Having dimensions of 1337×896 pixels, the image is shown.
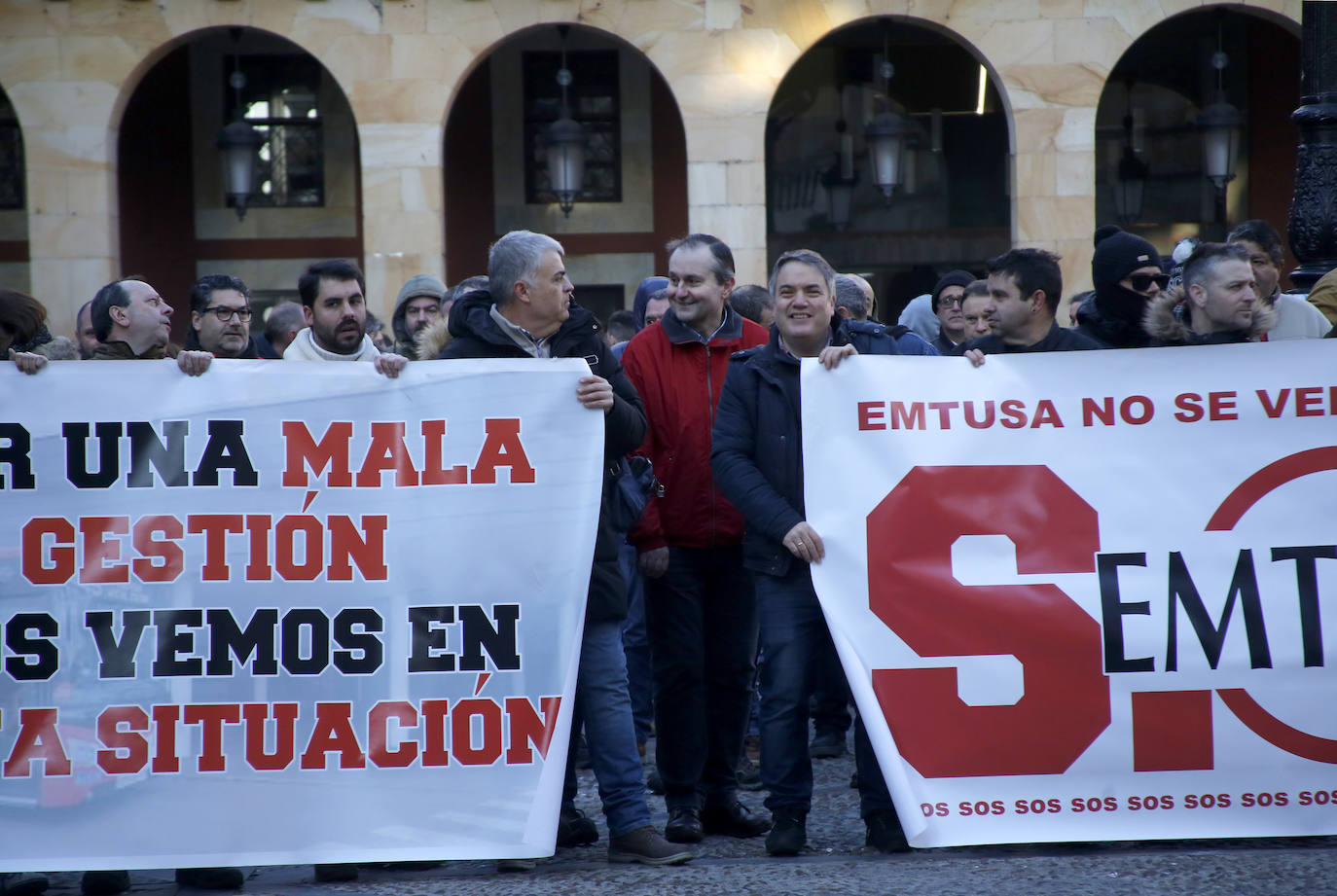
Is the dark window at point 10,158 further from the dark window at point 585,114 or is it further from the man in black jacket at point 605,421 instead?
the man in black jacket at point 605,421

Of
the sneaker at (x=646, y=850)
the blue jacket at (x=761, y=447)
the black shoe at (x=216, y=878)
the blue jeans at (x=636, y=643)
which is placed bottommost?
the black shoe at (x=216, y=878)

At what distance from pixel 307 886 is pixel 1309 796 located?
3.04 metres

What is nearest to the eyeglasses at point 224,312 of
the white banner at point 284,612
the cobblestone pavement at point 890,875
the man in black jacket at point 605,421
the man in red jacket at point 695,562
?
the white banner at point 284,612

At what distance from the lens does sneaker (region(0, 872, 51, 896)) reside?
459cm

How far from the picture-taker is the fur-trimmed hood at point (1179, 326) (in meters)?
4.86

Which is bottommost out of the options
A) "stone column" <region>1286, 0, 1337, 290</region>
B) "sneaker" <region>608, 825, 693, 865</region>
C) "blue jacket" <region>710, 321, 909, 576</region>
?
"sneaker" <region>608, 825, 693, 865</region>

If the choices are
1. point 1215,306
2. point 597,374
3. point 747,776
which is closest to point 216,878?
point 597,374

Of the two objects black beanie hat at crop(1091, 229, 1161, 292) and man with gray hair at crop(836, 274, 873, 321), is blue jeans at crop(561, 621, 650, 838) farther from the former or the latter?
man with gray hair at crop(836, 274, 873, 321)

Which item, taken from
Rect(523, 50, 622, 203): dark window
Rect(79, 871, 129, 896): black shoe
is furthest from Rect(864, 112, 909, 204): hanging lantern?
Rect(79, 871, 129, 896): black shoe

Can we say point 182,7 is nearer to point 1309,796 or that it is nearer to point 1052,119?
point 1052,119

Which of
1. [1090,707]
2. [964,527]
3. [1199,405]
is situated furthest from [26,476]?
[1199,405]

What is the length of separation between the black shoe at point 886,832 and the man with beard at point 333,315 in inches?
93.4

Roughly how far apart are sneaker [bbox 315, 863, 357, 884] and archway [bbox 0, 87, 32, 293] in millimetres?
13804

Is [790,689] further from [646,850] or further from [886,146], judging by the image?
[886,146]
